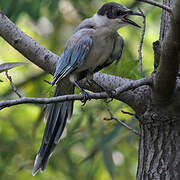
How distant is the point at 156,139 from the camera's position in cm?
261

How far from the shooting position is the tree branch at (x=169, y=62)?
6.48ft

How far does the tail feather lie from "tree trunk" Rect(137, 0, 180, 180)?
0.91 meters

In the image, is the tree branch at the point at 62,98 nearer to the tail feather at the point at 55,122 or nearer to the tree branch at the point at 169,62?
the tree branch at the point at 169,62

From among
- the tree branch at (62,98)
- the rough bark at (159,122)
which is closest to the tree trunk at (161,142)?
the rough bark at (159,122)

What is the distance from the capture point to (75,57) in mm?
3066

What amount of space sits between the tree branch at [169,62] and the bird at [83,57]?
2.54ft

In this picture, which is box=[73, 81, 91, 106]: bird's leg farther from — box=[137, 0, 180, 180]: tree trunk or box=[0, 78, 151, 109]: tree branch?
box=[137, 0, 180, 180]: tree trunk

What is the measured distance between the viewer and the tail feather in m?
Result: 3.23

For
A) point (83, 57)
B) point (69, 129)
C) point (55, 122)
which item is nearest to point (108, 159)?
point (69, 129)

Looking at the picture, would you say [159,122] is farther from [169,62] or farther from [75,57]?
[75,57]

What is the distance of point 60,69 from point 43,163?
88cm

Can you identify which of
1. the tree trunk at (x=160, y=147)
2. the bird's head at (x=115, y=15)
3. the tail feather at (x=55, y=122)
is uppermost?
the bird's head at (x=115, y=15)

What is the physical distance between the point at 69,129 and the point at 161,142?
1.89 meters

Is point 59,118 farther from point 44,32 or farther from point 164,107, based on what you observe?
point 44,32
